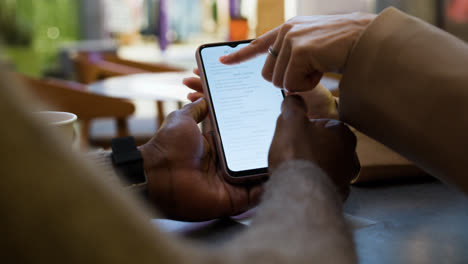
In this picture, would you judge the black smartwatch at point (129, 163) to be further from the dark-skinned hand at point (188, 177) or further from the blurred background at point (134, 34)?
the blurred background at point (134, 34)

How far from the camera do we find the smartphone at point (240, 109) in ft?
2.35

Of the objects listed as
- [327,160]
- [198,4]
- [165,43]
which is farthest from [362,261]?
[198,4]

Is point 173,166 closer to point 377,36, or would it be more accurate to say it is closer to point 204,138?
point 204,138

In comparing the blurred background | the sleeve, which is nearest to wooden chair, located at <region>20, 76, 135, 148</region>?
the blurred background

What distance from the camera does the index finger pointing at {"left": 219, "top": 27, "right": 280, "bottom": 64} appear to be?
2.26ft

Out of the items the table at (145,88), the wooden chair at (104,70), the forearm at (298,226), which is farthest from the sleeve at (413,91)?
the wooden chair at (104,70)

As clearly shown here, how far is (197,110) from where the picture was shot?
74 cm

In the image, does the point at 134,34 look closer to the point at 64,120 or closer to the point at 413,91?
the point at 64,120

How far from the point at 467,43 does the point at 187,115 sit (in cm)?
42

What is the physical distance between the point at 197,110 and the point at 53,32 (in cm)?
561

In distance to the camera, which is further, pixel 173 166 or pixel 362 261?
pixel 173 166

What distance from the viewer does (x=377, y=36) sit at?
0.56 meters

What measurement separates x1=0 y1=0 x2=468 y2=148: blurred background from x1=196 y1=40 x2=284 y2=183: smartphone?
0.38 m

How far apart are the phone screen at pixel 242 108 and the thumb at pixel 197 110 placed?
0.02 metres
